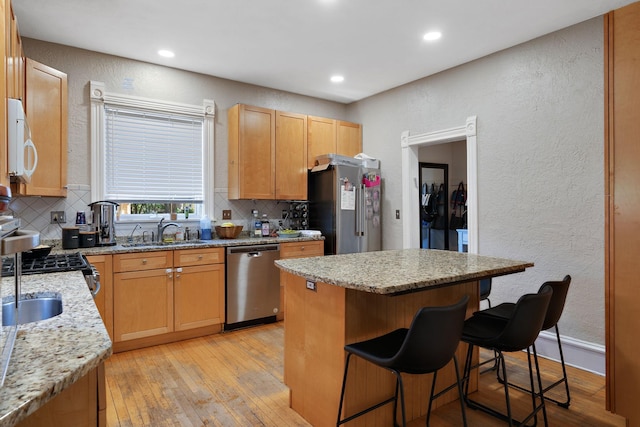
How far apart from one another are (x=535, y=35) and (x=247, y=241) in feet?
10.8

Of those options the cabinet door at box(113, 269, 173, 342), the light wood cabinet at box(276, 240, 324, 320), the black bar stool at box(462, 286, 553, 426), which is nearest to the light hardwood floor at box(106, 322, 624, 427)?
the cabinet door at box(113, 269, 173, 342)

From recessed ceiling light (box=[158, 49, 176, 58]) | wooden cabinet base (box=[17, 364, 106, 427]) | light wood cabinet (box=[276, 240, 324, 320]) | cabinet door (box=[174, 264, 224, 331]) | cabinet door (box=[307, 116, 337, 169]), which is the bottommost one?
cabinet door (box=[174, 264, 224, 331])

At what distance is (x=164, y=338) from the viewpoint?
3510 mm

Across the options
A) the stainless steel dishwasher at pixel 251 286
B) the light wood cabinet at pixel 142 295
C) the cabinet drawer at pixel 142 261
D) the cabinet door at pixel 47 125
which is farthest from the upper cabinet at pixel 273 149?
the cabinet door at pixel 47 125

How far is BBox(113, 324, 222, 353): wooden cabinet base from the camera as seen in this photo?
3.31 metres

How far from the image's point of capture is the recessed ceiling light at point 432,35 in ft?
10.6

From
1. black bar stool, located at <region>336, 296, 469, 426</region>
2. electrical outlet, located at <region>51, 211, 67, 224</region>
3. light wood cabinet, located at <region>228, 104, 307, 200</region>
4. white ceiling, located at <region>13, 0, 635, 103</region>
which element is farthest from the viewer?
→ light wood cabinet, located at <region>228, 104, 307, 200</region>

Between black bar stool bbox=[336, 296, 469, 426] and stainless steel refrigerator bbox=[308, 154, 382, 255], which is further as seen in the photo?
stainless steel refrigerator bbox=[308, 154, 382, 255]

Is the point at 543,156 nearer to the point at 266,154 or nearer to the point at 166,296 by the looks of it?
the point at 266,154

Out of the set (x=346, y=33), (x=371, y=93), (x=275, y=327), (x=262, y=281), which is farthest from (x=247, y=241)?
(x=371, y=93)

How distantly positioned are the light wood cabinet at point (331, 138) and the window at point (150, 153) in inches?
49.3

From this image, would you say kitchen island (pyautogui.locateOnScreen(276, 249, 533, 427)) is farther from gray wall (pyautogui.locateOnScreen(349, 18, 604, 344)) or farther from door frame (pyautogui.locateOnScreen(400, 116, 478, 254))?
door frame (pyautogui.locateOnScreen(400, 116, 478, 254))

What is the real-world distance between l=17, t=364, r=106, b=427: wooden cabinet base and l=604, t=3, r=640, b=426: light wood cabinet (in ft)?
8.52

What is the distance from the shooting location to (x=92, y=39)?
3.35 meters
